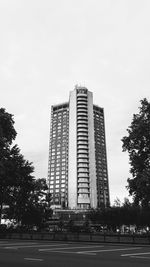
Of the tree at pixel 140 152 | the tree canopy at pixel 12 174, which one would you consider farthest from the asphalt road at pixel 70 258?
the tree canopy at pixel 12 174

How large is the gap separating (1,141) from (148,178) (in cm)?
1720

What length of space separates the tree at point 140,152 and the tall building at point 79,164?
131654 millimetres

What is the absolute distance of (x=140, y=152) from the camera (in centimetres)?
3688

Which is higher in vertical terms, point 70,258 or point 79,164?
point 79,164

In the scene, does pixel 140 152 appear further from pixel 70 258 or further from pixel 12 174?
pixel 70 258

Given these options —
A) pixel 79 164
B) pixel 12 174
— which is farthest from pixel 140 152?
pixel 79 164

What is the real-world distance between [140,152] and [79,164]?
452 feet

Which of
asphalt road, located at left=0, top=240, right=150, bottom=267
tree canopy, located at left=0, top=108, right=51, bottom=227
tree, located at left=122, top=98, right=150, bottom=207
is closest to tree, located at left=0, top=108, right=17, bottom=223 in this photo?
tree canopy, located at left=0, top=108, right=51, bottom=227

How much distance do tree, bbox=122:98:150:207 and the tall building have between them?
131654 mm

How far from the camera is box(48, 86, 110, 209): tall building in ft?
562

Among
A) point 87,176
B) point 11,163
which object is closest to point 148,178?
point 11,163

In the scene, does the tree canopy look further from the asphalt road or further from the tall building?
the tall building

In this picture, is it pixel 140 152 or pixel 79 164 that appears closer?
pixel 140 152

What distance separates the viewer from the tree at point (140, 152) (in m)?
32.8
